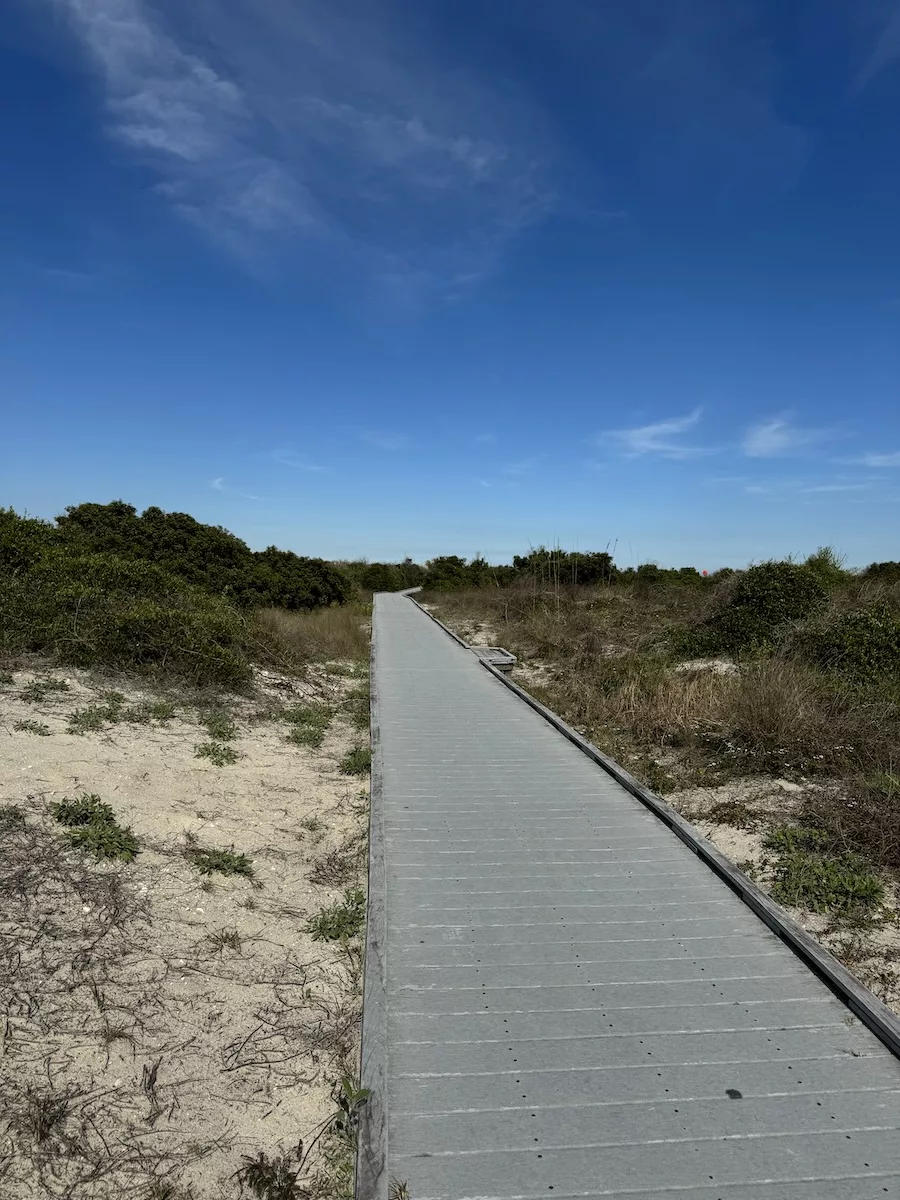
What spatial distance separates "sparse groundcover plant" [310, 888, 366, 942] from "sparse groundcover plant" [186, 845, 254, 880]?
2.31 ft

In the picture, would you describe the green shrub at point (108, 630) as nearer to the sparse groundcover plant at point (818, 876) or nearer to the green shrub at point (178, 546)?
the green shrub at point (178, 546)

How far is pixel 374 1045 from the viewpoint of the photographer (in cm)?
288

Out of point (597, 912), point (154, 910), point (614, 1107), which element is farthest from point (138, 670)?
point (614, 1107)

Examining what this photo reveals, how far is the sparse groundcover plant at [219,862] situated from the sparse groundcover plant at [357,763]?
2.44 m

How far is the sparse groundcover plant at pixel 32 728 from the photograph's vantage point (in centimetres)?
656

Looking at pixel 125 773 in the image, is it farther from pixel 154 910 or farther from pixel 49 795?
pixel 154 910

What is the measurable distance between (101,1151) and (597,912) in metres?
2.61

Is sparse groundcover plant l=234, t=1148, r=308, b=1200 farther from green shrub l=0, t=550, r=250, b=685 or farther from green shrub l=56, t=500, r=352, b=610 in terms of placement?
green shrub l=56, t=500, r=352, b=610

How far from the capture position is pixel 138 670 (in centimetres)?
931

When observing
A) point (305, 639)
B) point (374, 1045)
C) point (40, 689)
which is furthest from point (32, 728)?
point (305, 639)

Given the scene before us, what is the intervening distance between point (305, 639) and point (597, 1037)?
13.2m

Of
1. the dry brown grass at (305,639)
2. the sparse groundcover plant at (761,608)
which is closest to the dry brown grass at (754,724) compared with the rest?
the sparse groundcover plant at (761,608)

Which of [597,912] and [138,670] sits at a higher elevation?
[138,670]

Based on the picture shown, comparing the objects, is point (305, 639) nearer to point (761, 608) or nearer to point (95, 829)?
point (761, 608)
